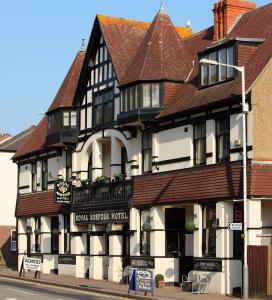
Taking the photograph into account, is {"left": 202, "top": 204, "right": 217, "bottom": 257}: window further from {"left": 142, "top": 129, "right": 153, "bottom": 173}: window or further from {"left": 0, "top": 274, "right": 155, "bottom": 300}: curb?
{"left": 142, "top": 129, "right": 153, "bottom": 173}: window

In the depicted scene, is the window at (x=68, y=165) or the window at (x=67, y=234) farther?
the window at (x=68, y=165)

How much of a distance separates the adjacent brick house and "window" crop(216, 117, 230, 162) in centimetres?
4

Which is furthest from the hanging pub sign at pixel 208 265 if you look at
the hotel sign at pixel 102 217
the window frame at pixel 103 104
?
the window frame at pixel 103 104

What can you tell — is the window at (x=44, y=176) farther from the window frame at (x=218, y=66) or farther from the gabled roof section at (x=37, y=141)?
the window frame at (x=218, y=66)

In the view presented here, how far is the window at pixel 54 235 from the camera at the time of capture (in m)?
46.7

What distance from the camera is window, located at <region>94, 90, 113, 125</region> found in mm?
40750

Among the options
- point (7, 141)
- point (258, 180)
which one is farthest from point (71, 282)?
point (7, 141)

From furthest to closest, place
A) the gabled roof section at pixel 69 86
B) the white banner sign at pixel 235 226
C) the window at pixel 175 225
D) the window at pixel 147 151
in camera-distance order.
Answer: the gabled roof section at pixel 69 86 → the window at pixel 147 151 → the window at pixel 175 225 → the white banner sign at pixel 235 226

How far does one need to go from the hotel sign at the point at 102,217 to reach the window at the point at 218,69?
808 centimetres

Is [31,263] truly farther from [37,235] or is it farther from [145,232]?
[37,235]

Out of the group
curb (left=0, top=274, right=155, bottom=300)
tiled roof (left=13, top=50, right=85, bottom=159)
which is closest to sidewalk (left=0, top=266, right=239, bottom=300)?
curb (left=0, top=274, right=155, bottom=300)

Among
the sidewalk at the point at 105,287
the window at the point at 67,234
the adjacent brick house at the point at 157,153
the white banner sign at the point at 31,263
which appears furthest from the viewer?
the window at the point at 67,234

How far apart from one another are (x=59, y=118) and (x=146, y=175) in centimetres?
1007

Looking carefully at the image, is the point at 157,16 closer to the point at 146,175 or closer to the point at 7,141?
the point at 146,175
